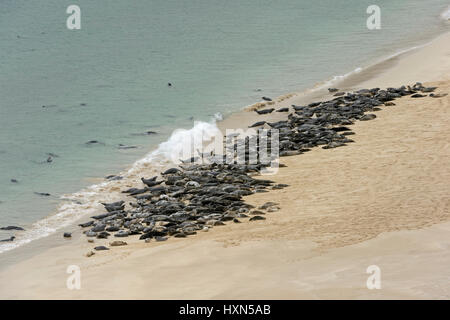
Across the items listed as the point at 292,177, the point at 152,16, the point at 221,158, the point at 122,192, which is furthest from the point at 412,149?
the point at 152,16

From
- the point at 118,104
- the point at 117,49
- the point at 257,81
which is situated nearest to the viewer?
the point at 118,104

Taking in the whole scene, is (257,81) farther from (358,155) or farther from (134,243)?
(134,243)

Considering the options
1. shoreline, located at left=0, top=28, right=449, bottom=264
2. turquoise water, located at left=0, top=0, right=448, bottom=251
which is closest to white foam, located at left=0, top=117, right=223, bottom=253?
shoreline, located at left=0, top=28, right=449, bottom=264

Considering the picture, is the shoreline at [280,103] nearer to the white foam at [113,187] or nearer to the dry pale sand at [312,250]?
the white foam at [113,187]

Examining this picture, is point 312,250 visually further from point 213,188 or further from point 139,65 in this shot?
point 139,65

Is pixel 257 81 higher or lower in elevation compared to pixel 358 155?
higher

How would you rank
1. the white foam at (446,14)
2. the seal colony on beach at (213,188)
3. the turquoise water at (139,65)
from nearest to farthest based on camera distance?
the seal colony on beach at (213,188)
the turquoise water at (139,65)
the white foam at (446,14)

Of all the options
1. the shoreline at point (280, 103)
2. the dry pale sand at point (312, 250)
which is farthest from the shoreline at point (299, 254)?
the shoreline at point (280, 103)
